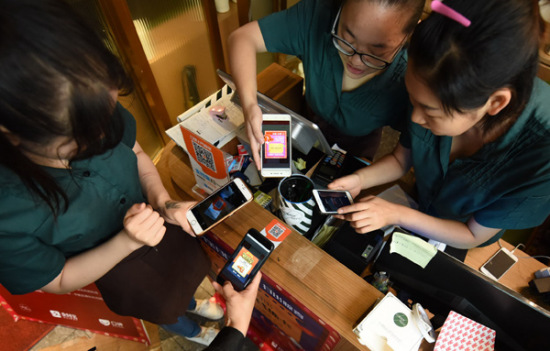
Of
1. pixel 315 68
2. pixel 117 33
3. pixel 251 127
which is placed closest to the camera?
pixel 251 127

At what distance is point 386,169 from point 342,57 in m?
0.48

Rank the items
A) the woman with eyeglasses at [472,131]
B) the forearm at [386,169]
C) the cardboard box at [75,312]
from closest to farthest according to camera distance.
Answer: the woman with eyeglasses at [472,131] → the forearm at [386,169] → the cardboard box at [75,312]

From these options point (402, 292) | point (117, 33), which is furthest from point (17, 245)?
point (117, 33)

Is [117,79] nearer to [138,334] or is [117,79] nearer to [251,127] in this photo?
[251,127]

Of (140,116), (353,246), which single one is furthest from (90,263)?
(140,116)

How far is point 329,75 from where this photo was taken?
1291 millimetres

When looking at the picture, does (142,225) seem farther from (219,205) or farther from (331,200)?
(331,200)

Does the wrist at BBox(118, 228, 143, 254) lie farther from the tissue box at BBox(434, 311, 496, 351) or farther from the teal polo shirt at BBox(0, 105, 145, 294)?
the tissue box at BBox(434, 311, 496, 351)

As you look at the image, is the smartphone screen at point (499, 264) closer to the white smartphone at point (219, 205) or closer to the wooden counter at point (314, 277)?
the wooden counter at point (314, 277)

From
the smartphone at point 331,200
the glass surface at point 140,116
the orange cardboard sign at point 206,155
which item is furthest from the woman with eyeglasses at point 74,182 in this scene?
the glass surface at point 140,116

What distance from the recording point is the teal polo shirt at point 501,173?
2.66 feet

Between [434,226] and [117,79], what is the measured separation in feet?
3.37

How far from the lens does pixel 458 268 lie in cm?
82

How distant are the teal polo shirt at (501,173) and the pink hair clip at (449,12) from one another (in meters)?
0.37
